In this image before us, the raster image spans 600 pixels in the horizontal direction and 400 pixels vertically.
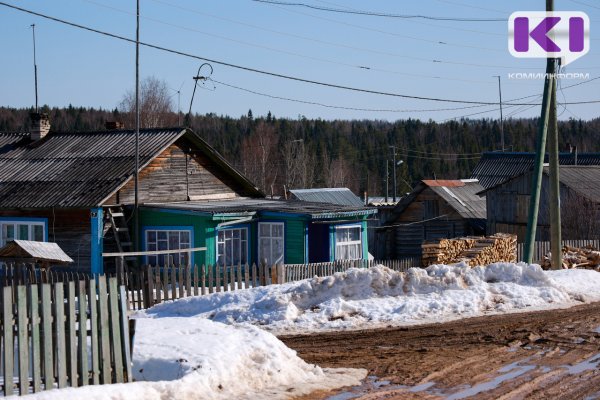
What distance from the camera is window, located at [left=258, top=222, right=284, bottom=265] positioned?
31344 mm

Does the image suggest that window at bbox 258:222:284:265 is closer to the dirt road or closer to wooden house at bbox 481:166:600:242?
the dirt road

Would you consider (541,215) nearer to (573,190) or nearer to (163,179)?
(573,190)

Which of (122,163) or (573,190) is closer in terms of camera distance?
(122,163)

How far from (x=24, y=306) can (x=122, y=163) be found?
2173cm

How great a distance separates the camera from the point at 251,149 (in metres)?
104

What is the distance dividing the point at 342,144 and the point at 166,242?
94420 mm

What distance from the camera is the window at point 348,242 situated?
32031 mm

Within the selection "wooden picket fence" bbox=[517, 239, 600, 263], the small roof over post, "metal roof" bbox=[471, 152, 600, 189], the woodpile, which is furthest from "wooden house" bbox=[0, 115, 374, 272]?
"metal roof" bbox=[471, 152, 600, 189]

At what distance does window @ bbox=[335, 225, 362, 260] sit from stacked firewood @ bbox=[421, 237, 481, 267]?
11.3ft

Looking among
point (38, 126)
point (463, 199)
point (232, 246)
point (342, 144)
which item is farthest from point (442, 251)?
point (342, 144)

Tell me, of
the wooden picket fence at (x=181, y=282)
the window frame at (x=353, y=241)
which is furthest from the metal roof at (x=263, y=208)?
the wooden picket fence at (x=181, y=282)

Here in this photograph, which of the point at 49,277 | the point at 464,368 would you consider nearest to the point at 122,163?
the point at 49,277

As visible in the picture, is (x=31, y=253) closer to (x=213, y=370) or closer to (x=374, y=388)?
(x=213, y=370)

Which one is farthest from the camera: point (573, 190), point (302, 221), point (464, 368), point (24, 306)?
point (573, 190)
